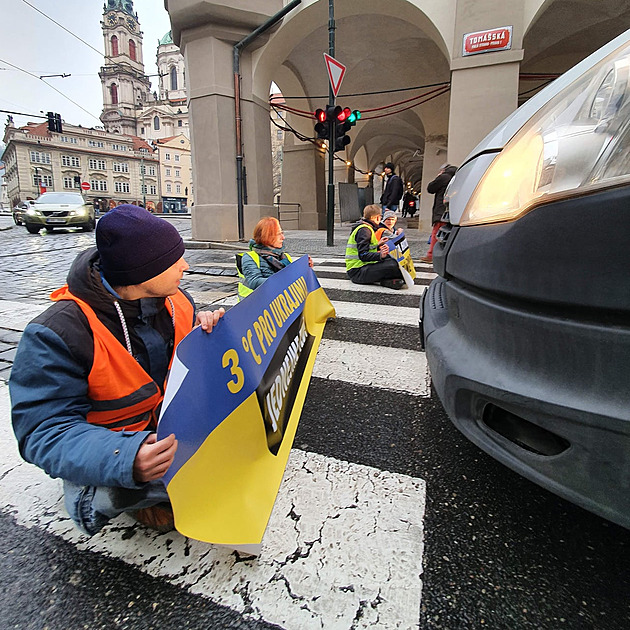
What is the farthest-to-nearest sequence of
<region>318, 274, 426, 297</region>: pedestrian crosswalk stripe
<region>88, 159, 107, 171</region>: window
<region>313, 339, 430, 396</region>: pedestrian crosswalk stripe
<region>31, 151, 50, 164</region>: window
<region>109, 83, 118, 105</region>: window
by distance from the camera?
1. <region>109, 83, 118, 105</region>: window
2. <region>88, 159, 107, 171</region>: window
3. <region>31, 151, 50, 164</region>: window
4. <region>318, 274, 426, 297</region>: pedestrian crosswalk stripe
5. <region>313, 339, 430, 396</region>: pedestrian crosswalk stripe

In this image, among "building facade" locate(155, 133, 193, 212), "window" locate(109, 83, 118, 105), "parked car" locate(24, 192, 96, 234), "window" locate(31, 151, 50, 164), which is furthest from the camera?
"window" locate(109, 83, 118, 105)

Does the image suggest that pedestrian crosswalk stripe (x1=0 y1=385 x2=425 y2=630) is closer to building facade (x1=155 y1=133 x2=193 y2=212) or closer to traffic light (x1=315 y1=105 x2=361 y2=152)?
traffic light (x1=315 y1=105 x2=361 y2=152)

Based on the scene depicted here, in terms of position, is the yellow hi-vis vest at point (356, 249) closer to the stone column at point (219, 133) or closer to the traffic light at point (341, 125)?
the traffic light at point (341, 125)

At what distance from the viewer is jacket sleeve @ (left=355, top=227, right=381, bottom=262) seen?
487 centimetres

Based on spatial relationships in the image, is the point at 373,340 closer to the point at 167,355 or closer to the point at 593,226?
the point at 167,355

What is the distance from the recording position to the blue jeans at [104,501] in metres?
1.07

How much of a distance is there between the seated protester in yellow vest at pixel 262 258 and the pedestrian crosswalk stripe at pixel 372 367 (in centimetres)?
93

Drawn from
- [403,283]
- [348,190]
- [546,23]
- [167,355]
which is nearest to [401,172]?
[348,190]

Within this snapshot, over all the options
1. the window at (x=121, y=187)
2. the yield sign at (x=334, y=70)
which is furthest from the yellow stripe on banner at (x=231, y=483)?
the window at (x=121, y=187)

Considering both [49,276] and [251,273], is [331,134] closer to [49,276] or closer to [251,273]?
[49,276]

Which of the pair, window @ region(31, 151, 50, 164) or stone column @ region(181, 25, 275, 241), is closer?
stone column @ region(181, 25, 275, 241)

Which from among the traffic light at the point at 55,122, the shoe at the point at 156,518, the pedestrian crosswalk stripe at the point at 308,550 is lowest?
the pedestrian crosswalk stripe at the point at 308,550

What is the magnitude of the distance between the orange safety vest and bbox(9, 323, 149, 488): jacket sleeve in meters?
0.05

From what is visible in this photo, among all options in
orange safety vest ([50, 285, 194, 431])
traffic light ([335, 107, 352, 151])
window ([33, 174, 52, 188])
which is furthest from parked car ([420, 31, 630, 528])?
window ([33, 174, 52, 188])
